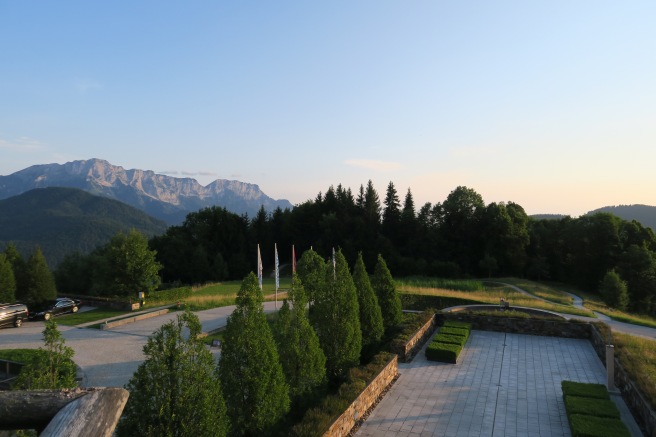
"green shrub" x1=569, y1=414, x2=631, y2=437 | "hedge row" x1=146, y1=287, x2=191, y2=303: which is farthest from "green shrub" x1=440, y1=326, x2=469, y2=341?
"hedge row" x1=146, y1=287, x2=191, y2=303

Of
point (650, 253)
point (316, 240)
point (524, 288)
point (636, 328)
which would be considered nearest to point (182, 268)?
point (316, 240)

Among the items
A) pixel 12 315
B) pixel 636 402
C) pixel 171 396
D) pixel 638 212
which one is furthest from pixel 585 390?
pixel 638 212

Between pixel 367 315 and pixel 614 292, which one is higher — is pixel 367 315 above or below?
→ above

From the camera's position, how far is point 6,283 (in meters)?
26.6

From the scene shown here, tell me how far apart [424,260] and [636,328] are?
28.2 meters

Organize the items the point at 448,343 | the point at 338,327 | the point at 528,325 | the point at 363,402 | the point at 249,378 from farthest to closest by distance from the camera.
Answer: the point at 528,325, the point at 448,343, the point at 338,327, the point at 363,402, the point at 249,378

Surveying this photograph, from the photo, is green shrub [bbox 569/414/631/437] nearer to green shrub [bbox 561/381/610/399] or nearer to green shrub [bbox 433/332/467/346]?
green shrub [bbox 561/381/610/399]

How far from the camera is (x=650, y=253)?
43531 mm

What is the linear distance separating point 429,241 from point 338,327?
140 feet

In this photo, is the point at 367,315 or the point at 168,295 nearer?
the point at 367,315

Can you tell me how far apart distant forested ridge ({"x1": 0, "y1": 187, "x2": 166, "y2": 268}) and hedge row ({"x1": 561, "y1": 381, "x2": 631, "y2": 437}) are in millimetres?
111639

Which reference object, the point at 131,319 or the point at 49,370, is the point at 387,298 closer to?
the point at 49,370

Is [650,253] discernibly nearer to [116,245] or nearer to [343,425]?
[343,425]

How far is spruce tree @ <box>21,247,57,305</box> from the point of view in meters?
28.2
